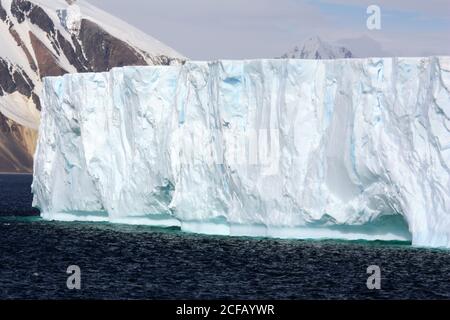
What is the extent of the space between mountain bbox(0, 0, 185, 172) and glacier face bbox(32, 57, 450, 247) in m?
124

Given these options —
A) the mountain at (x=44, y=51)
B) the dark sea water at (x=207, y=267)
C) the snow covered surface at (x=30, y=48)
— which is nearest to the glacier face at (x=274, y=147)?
the dark sea water at (x=207, y=267)

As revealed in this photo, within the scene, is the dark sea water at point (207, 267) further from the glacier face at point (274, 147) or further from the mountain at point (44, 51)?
→ the mountain at point (44, 51)

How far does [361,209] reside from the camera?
39.0m

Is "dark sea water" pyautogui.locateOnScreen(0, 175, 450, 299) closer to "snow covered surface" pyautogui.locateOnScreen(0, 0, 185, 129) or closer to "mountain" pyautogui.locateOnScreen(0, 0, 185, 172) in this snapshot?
"mountain" pyautogui.locateOnScreen(0, 0, 185, 172)

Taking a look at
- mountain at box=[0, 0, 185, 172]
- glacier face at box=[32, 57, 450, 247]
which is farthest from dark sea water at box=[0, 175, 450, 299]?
mountain at box=[0, 0, 185, 172]

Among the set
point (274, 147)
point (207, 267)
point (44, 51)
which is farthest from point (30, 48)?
point (207, 267)

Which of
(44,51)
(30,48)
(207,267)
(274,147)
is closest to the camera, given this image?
(207,267)

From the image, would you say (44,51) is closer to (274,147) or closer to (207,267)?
(274,147)

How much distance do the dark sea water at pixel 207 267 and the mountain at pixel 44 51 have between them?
5130 inches

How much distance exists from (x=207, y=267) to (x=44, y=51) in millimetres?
154825

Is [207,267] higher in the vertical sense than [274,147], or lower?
lower

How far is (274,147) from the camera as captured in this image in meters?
41.5
